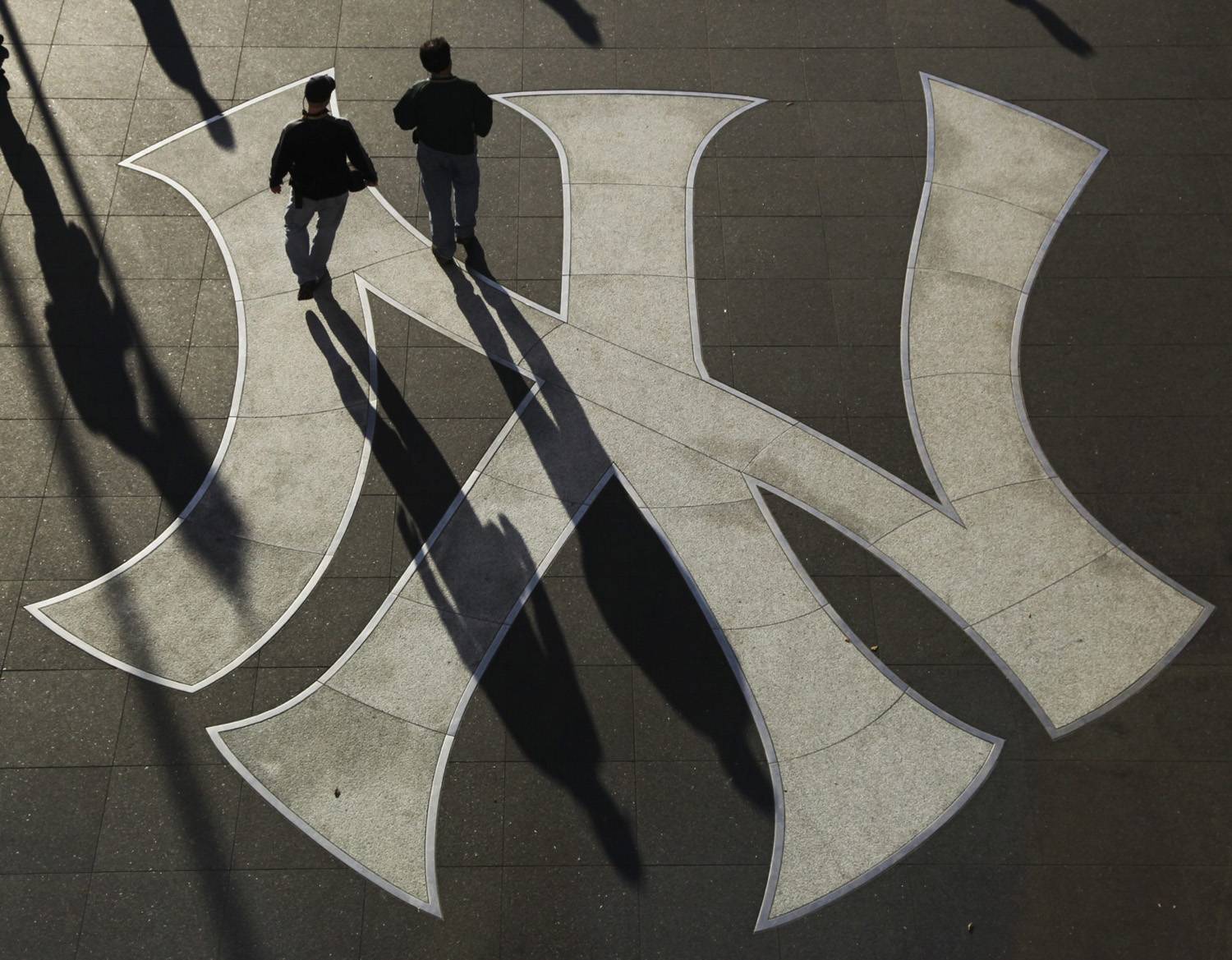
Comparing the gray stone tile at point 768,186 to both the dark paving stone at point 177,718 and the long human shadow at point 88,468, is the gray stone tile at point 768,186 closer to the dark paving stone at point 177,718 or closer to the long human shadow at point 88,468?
the long human shadow at point 88,468

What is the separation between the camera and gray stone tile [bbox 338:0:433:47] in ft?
37.3

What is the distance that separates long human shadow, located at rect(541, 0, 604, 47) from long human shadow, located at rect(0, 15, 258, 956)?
210 inches

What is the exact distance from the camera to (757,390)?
955 cm

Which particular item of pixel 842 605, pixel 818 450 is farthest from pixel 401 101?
pixel 842 605

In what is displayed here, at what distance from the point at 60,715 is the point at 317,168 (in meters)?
4.81

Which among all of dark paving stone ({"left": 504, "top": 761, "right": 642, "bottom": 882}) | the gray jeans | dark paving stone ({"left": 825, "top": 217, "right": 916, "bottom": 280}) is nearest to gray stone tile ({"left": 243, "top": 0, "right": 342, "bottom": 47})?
the gray jeans

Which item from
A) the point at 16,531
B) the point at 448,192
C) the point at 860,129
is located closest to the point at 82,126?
the point at 448,192

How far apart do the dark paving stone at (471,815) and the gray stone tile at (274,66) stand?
7389 millimetres

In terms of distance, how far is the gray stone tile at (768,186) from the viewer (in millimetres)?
10500

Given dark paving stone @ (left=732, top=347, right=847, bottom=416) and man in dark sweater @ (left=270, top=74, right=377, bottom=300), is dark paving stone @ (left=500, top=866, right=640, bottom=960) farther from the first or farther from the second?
man in dark sweater @ (left=270, top=74, right=377, bottom=300)

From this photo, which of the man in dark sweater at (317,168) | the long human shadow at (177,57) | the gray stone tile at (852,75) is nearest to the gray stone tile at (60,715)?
the man in dark sweater at (317,168)

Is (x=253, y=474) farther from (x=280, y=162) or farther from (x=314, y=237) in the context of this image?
(x=280, y=162)

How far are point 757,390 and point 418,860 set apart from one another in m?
4.86

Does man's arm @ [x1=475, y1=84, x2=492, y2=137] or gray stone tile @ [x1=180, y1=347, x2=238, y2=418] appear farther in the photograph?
gray stone tile @ [x1=180, y1=347, x2=238, y2=418]
